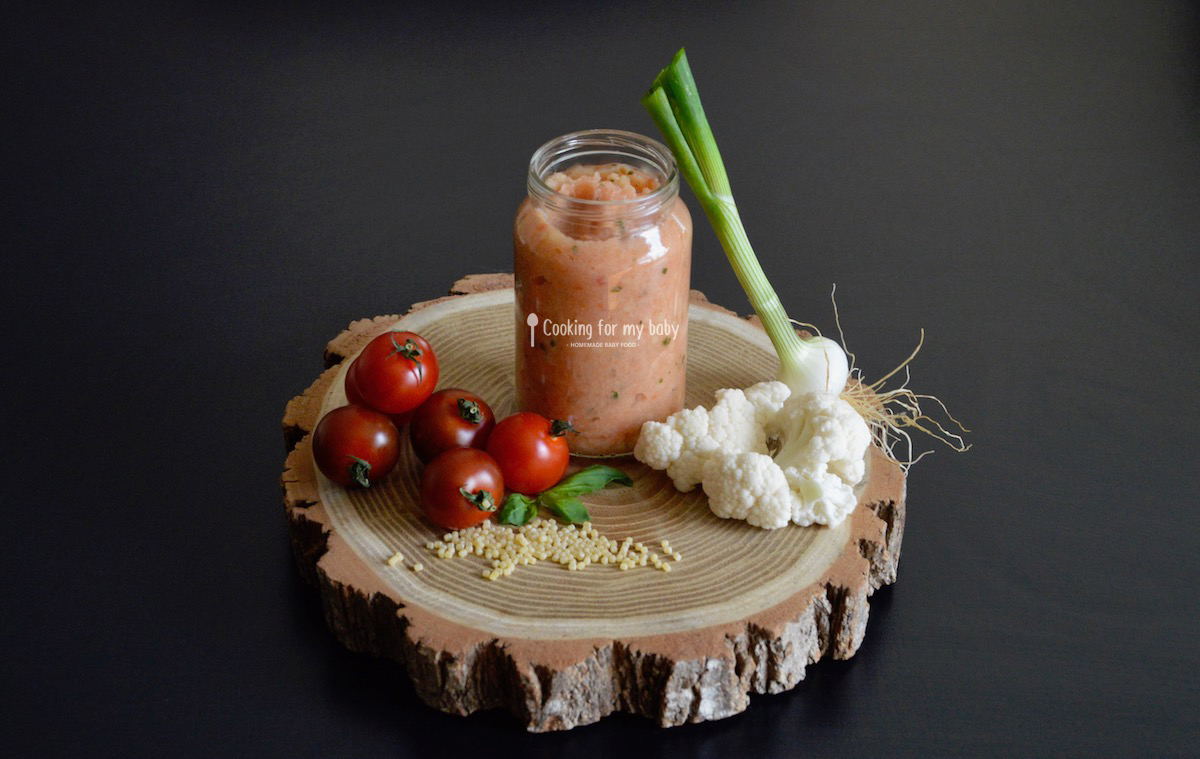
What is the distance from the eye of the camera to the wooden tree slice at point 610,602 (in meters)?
2.46

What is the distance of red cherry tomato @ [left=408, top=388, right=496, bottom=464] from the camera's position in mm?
2816

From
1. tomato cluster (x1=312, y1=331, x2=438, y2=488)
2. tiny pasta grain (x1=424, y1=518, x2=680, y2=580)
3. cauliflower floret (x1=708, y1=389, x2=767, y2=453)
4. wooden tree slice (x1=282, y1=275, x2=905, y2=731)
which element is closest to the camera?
wooden tree slice (x1=282, y1=275, x2=905, y2=731)

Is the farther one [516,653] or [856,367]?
[856,367]

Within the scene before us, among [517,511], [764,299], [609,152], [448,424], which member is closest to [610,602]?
[517,511]

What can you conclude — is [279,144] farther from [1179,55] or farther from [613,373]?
[1179,55]

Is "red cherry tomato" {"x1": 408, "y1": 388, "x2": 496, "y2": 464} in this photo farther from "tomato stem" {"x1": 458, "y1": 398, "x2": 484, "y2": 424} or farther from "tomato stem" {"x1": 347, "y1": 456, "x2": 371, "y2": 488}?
"tomato stem" {"x1": 347, "y1": 456, "x2": 371, "y2": 488}

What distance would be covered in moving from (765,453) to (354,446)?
0.85m

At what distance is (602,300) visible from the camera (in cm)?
276

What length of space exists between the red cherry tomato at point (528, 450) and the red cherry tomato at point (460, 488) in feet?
0.19

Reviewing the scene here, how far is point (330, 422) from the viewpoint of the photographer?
2.77 meters

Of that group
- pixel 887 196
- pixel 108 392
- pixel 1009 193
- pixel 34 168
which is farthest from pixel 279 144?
pixel 1009 193

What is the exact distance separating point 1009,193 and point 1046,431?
1.21 meters

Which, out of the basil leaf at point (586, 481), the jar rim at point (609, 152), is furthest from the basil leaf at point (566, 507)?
the jar rim at point (609, 152)

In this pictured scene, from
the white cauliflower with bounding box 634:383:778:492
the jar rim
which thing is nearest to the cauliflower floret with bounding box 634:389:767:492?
the white cauliflower with bounding box 634:383:778:492
